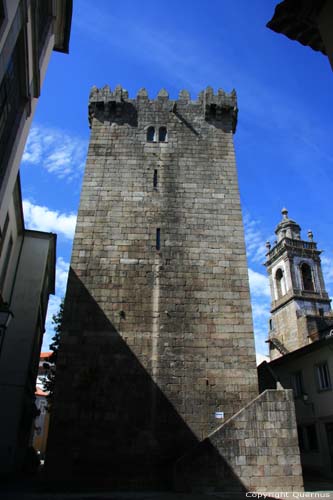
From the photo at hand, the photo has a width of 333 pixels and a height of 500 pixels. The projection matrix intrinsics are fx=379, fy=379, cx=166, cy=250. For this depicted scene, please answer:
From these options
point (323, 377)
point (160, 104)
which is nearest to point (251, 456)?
point (323, 377)

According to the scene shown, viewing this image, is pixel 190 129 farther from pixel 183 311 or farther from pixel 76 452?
pixel 76 452

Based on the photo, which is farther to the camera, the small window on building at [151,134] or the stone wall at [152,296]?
the small window on building at [151,134]

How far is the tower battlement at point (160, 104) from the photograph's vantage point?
50.0 ft

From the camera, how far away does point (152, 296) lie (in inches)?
468

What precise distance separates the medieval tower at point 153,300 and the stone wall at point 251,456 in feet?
0.35

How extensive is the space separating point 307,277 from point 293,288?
2949 mm

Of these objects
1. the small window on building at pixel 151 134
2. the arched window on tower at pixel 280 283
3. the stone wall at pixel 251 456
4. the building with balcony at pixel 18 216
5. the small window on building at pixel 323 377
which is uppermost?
the arched window on tower at pixel 280 283

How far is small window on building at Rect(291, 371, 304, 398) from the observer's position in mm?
15928

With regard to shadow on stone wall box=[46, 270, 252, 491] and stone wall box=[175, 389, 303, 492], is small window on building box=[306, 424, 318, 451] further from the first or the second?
shadow on stone wall box=[46, 270, 252, 491]

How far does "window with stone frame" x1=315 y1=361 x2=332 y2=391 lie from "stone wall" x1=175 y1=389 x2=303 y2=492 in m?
5.39

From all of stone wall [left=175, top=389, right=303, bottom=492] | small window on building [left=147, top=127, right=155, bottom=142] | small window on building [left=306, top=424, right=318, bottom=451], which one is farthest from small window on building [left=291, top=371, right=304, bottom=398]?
small window on building [left=147, top=127, right=155, bottom=142]

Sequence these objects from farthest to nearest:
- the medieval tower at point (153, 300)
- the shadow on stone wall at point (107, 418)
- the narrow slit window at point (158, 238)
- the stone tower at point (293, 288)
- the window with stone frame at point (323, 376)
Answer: the stone tower at point (293, 288)
the window with stone frame at point (323, 376)
the narrow slit window at point (158, 238)
the medieval tower at point (153, 300)
the shadow on stone wall at point (107, 418)

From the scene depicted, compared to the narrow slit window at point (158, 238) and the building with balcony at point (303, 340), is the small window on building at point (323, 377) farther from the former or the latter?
the narrow slit window at point (158, 238)

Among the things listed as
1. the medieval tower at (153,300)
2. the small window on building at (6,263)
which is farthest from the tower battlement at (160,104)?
the small window on building at (6,263)
